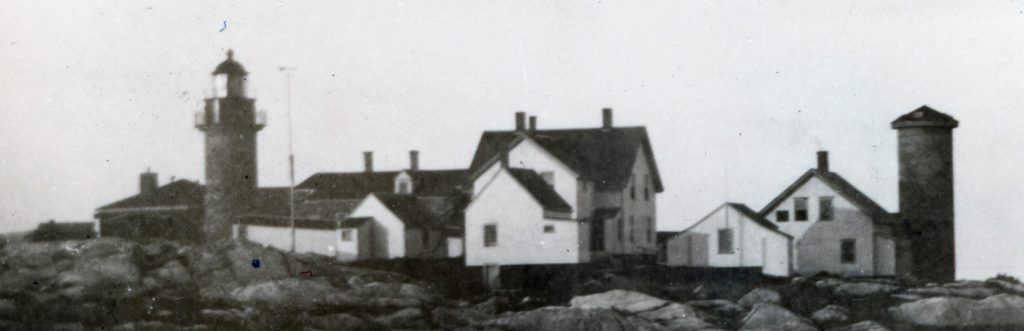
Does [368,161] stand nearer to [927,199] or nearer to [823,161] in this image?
[823,161]

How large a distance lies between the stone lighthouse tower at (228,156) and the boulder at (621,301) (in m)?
3.64

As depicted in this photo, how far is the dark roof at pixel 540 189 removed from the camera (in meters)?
14.3

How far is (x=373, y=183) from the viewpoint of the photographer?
14.4 metres

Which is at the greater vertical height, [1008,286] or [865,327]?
[1008,286]

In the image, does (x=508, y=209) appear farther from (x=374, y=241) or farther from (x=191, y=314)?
(x=191, y=314)

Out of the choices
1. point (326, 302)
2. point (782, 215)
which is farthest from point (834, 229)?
point (326, 302)

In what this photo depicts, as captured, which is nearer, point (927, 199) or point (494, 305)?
point (494, 305)

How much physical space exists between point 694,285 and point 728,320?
1388 mm

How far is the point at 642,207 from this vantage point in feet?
49.5

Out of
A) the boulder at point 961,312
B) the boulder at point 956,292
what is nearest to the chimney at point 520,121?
the boulder at point 961,312

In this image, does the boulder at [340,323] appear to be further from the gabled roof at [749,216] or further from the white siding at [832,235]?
the white siding at [832,235]

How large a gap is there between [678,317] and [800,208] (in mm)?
2803

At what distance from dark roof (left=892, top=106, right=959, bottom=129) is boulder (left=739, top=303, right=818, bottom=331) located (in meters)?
2.40

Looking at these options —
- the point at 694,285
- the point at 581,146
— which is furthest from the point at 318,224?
the point at 694,285
